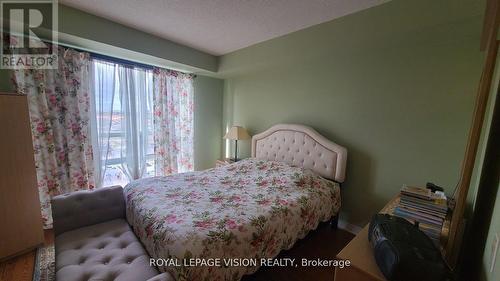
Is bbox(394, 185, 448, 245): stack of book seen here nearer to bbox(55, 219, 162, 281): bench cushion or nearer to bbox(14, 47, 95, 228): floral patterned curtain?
bbox(55, 219, 162, 281): bench cushion

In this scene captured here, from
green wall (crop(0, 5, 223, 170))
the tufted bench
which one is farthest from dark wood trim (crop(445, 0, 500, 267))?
green wall (crop(0, 5, 223, 170))

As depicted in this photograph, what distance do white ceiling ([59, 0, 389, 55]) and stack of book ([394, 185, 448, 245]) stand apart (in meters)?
1.65

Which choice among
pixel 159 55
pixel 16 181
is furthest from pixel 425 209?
pixel 16 181

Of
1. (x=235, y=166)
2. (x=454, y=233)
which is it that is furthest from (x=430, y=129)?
(x=235, y=166)

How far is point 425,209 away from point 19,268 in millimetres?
3264

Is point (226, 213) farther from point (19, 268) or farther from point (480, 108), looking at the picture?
point (19, 268)

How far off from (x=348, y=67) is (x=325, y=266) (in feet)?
6.98

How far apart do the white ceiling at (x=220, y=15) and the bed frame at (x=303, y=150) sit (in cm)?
125

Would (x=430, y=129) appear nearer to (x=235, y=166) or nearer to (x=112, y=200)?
(x=235, y=166)

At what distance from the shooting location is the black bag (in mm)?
832

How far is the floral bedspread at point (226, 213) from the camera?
1.27 metres

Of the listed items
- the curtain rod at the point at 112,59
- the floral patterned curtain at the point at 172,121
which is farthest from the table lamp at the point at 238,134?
the curtain rod at the point at 112,59

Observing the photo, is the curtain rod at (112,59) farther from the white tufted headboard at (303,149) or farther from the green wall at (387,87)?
the white tufted headboard at (303,149)

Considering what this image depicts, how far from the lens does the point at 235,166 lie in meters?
2.89
